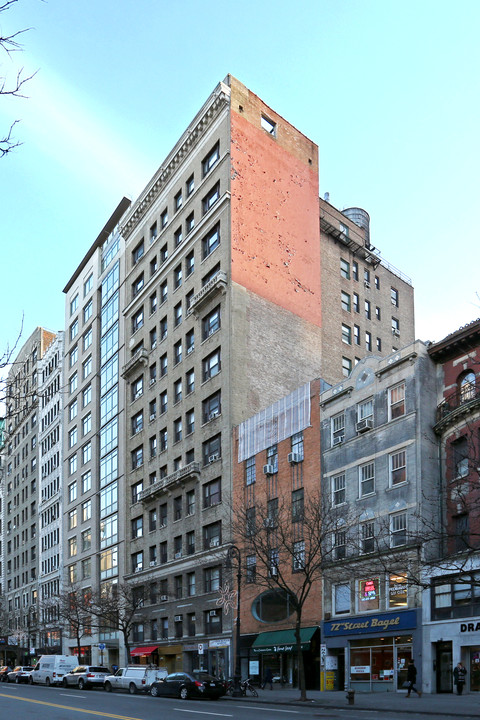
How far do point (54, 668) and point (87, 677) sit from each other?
21.5 ft

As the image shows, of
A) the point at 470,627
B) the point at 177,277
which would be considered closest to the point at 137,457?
→ the point at 177,277

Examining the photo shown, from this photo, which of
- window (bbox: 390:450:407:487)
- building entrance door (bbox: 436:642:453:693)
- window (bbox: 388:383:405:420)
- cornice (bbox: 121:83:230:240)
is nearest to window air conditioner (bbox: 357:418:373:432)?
window (bbox: 388:383:405:420)

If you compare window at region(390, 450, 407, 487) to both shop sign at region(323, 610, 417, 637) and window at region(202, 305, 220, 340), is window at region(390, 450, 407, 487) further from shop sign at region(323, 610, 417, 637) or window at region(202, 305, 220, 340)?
window at region(202, 305, 220, 340)

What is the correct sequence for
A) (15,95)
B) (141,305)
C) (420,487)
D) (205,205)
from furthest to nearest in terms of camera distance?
1. (141,305)
2. (205,205)
3. (420,487)
4. (15,95)

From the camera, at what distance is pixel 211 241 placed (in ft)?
207

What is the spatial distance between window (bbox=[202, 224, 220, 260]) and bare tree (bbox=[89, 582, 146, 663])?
2664cm

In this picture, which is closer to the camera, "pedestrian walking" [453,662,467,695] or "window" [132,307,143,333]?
"pedestrian walking" [453,662,467,695]

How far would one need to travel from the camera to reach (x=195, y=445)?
59938 mm

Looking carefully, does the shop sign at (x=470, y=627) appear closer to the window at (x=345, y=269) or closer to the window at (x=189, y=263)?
the window at (x=189, y=263)

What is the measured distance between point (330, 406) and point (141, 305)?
104 ft

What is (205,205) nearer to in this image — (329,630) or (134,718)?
(329,630)

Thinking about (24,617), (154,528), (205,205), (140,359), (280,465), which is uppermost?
(205,205)

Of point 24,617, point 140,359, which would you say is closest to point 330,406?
point 140,359

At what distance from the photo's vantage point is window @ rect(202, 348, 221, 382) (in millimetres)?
58906
